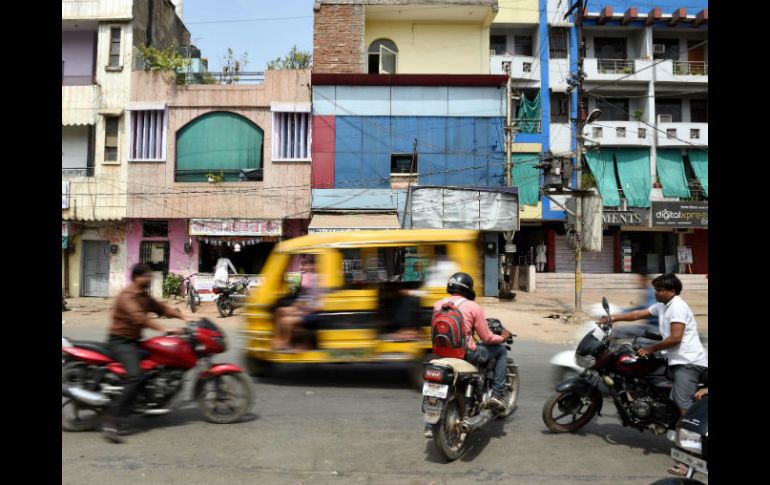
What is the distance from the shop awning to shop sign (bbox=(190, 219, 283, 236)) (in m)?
1.55

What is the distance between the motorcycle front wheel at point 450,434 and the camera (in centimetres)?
418

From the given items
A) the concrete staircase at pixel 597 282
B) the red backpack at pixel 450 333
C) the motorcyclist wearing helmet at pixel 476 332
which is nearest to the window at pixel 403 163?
the concrete staircase at pixel 597 282

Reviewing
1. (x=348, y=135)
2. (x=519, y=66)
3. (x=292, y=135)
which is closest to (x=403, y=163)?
(x=348, y=135)

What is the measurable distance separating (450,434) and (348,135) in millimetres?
16659

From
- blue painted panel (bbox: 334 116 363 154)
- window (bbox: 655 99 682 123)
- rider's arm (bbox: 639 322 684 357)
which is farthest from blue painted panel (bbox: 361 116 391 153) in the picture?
rider's arm (bbox: 639 322 684 357)

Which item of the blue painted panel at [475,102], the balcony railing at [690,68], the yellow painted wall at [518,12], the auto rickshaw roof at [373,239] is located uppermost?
Result: the yellow painted wall at [518,12]

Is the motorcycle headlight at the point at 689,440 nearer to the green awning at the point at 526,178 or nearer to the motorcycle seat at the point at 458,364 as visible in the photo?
the motorcycle seat at the point at 458,364

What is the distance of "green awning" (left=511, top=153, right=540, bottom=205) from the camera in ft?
76.6

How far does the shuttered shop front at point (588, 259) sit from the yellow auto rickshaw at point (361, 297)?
1957 cm

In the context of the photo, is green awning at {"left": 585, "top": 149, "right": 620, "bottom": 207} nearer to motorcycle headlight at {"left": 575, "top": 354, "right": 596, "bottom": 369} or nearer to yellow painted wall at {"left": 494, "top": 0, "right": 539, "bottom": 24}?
yellow painted wall at {"left": 494, "top": 0, "right": 539, "bottom": 24}

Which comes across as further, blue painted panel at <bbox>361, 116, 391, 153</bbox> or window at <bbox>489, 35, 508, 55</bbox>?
window at <bbox>489, 35, 508, 55</bbox>

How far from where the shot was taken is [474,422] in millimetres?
4426

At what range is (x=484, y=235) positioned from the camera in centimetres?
1948

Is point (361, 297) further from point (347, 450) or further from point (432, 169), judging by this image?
→ point (432, 169)
